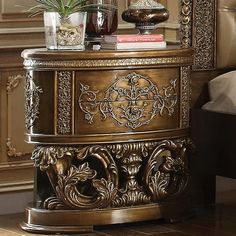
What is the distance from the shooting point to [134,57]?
3.53m

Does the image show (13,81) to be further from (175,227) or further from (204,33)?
(175,227)

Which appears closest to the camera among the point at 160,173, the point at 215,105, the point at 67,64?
the point at 67,64

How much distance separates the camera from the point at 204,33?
13.3ft

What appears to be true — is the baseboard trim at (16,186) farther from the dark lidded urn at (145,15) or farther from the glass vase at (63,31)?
the dark lidded urn at (145,15)

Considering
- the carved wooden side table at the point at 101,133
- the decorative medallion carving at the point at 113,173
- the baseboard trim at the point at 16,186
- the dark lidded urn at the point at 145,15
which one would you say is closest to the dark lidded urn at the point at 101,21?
the dark lidded urn at the point at 145,15

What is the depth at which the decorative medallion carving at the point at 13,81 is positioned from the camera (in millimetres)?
3996

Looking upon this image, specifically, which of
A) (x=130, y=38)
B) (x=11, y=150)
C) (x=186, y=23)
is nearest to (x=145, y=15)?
(x=130, y=38)

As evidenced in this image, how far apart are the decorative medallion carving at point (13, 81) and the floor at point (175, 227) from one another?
21.5 inches

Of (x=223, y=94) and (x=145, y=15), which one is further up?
(x=145, y=15)

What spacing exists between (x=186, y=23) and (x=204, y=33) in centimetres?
11

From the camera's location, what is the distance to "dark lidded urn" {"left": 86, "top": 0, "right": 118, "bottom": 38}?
12.2 ft

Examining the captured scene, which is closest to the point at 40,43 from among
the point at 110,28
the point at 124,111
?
the point at 110,28

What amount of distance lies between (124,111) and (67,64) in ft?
0.95

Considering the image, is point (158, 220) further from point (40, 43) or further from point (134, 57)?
point (40, 43)
